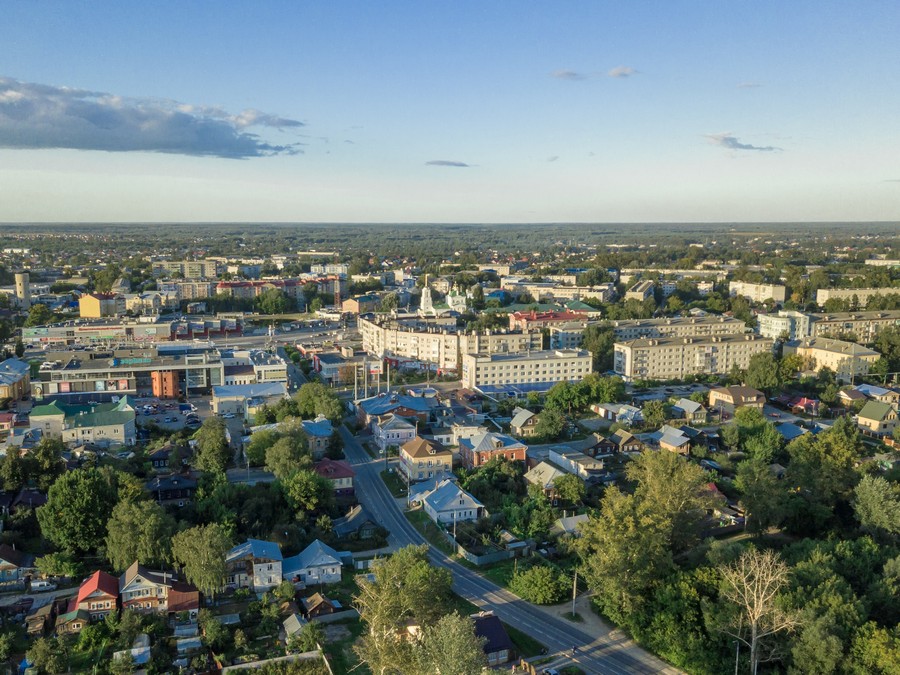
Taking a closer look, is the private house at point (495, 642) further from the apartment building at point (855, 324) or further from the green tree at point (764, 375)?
the apartment building at point (855, 324)

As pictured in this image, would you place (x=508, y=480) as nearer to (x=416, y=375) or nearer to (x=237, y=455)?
(x=237, y=455)

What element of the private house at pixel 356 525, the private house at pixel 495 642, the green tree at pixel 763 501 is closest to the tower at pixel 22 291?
the private house at pixel 356 525

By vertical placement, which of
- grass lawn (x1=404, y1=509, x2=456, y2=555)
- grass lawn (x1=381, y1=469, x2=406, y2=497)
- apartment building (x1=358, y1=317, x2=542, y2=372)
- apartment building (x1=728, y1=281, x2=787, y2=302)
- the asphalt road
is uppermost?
apartment building (x1=728, y1=281, x2=787, y2=302)

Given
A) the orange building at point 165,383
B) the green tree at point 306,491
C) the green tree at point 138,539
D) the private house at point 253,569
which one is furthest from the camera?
the orange building at point 165,383

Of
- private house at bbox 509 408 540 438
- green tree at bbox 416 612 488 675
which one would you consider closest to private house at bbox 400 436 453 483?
private house at bbox 509 408 540 438

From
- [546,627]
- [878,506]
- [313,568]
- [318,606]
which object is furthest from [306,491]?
[878,506]

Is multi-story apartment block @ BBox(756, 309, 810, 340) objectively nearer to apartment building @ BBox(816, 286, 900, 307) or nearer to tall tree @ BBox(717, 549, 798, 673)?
apartment building @ BBox(816, 286, 900, 307)
